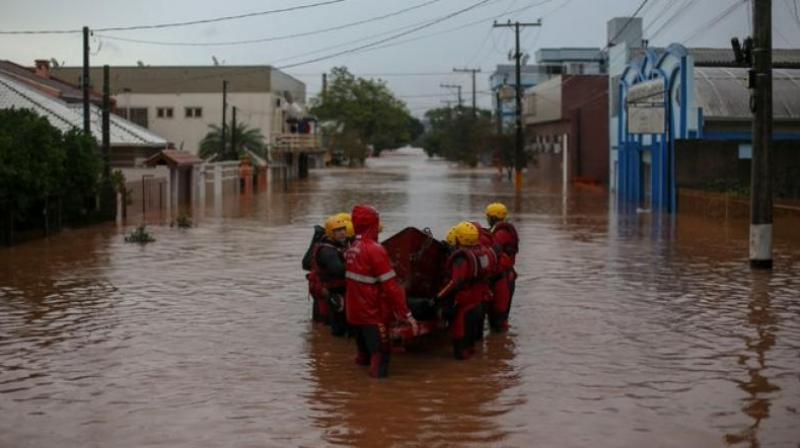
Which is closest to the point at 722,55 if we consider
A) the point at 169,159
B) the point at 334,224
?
the point at 169,159

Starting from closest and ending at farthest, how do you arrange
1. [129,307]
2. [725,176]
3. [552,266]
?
[129,307]
[552,266]
[725,176]

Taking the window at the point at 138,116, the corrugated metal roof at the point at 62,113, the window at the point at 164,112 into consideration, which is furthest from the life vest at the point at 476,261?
the window at the point at 164,112

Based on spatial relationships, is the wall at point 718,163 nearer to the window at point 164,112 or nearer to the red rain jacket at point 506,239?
the red rain jacket at point 506,239

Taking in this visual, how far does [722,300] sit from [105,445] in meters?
9.70

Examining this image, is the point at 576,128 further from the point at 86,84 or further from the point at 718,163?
the point at 86,84

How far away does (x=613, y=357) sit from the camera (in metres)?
11.0

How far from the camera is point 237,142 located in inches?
A: 3049

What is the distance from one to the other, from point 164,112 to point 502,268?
7321 cm

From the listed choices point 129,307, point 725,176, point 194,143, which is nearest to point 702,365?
point 129,307

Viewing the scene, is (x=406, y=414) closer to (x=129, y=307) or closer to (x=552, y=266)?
(x=129, y=307)

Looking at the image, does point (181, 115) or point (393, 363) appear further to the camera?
point (181, 115)

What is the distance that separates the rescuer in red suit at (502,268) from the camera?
1217 cm

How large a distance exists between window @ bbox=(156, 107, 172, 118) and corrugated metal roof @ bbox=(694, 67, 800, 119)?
153 ft

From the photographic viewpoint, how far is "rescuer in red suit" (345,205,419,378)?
9.80 meters
